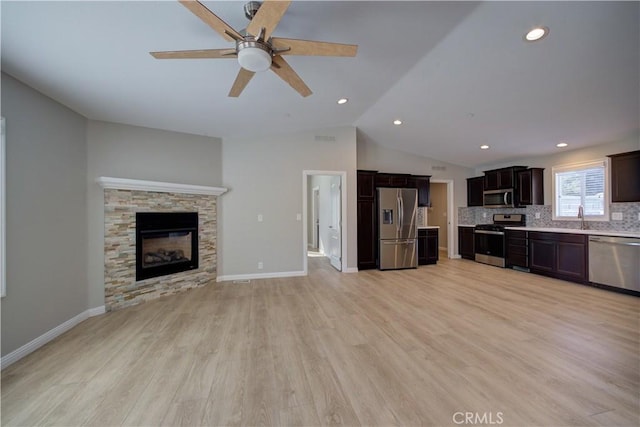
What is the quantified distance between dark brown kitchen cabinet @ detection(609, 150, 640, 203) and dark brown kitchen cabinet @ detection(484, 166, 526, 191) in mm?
1531

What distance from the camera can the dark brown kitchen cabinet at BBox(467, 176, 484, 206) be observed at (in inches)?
258

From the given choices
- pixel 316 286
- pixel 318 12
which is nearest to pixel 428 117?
pixel 318 12

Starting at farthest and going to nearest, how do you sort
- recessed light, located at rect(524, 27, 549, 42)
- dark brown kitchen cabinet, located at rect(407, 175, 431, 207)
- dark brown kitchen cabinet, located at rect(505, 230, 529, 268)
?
dark brown kitchen cabinet, located at rect(407, 175, 431, 207)
dark brown kitchen cabinet, located at rect(505, 230, 529, 268)
recessed light, located at rect(524, 27, 549, 42)

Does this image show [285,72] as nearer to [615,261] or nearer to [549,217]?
[615,261]

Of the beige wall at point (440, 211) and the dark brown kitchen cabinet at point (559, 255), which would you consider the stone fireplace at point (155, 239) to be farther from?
the beige wall at point (440, 211)

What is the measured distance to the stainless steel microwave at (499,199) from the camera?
578cm

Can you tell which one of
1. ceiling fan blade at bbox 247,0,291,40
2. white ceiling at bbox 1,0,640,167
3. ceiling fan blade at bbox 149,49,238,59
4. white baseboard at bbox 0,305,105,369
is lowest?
white baseboard at bbox 0,305,105,369

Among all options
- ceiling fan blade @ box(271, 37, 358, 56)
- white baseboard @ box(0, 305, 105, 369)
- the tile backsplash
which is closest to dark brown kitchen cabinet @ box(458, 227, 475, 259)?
the tile backsplash

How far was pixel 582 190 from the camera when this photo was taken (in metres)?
4.93

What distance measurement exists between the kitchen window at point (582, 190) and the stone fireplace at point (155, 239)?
680cm

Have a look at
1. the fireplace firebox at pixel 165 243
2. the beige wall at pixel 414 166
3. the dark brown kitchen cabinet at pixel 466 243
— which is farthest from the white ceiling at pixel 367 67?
the dark brown kitchen cabinet at pixel 466 243

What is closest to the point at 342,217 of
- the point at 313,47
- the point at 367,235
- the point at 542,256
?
the point at 367,235

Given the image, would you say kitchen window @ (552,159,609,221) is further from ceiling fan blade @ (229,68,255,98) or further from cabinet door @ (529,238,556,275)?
ceiling fan blade @ (229,68,255,98)

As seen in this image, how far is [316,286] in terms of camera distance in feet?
14.4
